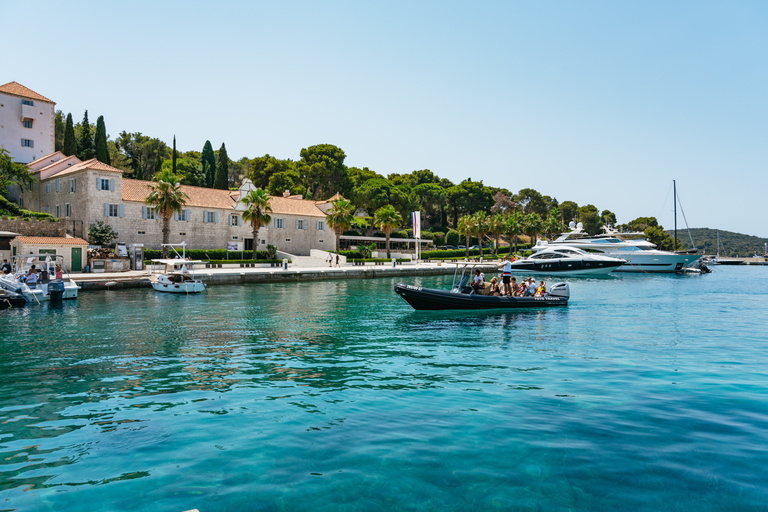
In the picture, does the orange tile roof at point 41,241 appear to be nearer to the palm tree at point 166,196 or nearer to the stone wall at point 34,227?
the stone wall at point 34,227

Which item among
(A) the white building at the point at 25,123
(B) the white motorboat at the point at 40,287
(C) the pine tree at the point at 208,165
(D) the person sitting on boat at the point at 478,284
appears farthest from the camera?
(C) the pine tree at the point at 208,165

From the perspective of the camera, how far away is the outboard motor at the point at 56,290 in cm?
2928

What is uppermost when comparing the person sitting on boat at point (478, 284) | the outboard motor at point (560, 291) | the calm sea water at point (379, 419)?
the person sitting on boat at point (478, 284)

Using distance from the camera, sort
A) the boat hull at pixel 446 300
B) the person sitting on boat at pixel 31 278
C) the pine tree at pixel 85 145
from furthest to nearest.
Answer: the pine tree at pixel 85 145 < the person sitting on boat at pixel 31 278 < the boat hull at pixel 446 300

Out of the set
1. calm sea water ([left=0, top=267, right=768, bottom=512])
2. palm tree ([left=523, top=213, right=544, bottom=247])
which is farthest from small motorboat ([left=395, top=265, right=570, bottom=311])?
palm tree ([left=523, top=213, right=544, bottom=247])

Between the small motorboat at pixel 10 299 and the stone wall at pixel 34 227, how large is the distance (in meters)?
20.8

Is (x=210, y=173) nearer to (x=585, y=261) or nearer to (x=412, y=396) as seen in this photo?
(x=585, y=261)

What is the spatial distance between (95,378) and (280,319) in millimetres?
11450

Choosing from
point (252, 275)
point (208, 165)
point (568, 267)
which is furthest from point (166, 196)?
point (568, 267)

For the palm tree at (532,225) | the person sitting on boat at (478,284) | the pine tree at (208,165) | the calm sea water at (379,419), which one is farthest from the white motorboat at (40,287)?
the palm tree at (532,225)

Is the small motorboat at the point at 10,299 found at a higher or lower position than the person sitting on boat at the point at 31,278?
lower

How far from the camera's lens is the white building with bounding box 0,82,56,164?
65.2 m

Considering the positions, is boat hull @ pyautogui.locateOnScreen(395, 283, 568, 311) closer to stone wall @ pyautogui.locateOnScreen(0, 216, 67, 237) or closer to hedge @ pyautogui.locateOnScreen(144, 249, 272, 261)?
hedge @ pyautogui.locateOnScreen(144, 249, 272, 261)

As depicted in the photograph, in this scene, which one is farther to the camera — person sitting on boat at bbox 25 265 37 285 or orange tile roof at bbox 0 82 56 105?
orange tile roof at bbox 0 82 56 105
